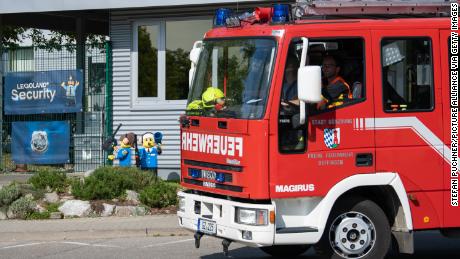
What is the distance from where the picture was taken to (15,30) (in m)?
32.4

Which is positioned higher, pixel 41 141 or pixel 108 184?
pixel 41 141

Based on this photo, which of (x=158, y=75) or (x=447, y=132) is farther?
(x=158, y=75)

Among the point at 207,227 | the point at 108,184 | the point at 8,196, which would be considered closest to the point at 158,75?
the point at 108,184

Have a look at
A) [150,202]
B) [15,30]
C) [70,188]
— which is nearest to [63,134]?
[70,188]

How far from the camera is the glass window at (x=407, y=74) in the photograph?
9.04 m

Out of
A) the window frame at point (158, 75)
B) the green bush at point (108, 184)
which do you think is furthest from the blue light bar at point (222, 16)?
the window frame at point (158, 75)

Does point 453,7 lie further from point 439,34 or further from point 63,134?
point 63,134

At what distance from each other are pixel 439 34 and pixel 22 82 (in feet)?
40.0

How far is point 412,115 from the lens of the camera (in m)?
9.07

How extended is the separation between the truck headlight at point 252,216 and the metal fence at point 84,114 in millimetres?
10431

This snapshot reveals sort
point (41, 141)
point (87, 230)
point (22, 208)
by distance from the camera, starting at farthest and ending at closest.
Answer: point (41, 141) < point (22, 208) < point (87, 230)

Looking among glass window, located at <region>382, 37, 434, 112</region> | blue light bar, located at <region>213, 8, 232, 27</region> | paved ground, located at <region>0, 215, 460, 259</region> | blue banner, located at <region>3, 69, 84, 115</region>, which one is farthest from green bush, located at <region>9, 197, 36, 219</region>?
glass window, located at <region>382, 37, 434, 112</region>

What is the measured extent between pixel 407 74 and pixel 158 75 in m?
10.1

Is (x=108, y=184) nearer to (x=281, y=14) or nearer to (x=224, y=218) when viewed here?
(x=224, y=218)
